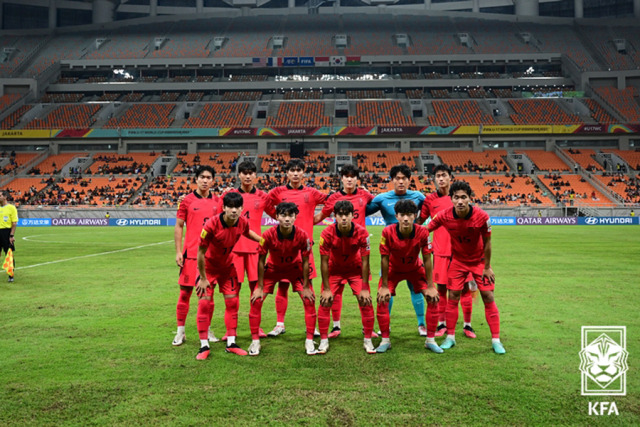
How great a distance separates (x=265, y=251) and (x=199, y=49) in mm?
70246

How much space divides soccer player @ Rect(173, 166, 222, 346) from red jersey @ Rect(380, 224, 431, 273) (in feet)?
8.48

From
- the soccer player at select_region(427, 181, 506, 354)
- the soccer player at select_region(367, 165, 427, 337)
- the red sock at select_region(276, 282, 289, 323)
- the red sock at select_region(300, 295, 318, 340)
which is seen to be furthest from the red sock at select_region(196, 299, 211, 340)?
the soccer player at select_region(427, 181, 506, 354)

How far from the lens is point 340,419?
13.3 ft

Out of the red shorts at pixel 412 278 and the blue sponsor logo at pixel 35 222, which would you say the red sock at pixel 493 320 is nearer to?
the red shorts at pixel 412 278

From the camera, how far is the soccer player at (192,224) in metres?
6.70

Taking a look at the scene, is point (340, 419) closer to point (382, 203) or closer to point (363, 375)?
point (363, 375)

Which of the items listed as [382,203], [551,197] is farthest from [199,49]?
[382,203]

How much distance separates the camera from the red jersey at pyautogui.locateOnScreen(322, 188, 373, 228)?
7.25m

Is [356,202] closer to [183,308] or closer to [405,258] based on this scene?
[405,258]

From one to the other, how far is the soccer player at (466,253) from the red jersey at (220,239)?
2543mm

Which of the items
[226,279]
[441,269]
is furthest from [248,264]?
[441,269]

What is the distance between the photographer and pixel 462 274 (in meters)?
6.37

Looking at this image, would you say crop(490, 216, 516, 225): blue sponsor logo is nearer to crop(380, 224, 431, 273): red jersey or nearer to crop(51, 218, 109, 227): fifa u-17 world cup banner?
crop(51, 218, 109, 227): fifa u-17 world cup banner

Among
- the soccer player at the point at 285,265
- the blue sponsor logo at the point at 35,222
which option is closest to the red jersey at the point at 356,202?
the soccer player at the point at 285,265
